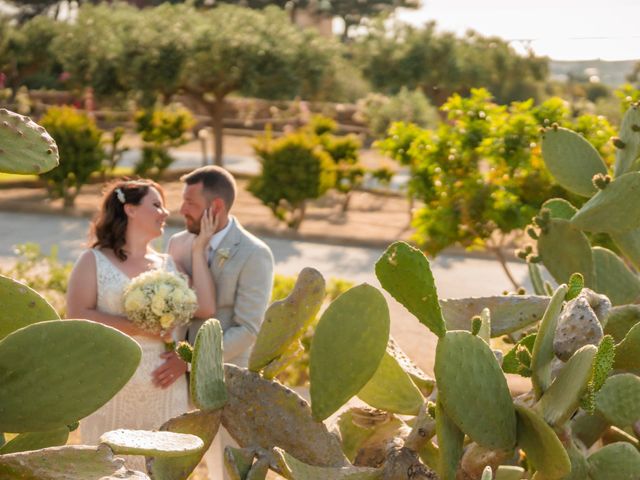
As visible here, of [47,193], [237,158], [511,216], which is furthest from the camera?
[237,158]

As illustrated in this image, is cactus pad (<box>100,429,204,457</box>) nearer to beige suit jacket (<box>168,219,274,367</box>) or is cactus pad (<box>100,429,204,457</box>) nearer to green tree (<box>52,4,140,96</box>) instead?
beige suit jacket (<box>168,219,274,367</box>)

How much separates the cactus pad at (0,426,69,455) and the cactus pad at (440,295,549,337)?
2.85ft

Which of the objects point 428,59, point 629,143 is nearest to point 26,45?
point 428,59

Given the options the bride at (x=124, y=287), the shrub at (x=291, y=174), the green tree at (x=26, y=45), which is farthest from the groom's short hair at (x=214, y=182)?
the green tree at (x=26, y=45)

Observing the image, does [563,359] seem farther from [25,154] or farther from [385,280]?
[25,154]

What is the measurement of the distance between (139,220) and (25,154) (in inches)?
124

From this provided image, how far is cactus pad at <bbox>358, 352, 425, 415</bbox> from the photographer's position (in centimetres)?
186

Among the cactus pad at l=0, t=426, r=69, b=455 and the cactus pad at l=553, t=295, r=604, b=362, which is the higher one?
the cactus pad at l=553, t=295, r=604, b=362

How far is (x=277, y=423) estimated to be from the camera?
174 cm

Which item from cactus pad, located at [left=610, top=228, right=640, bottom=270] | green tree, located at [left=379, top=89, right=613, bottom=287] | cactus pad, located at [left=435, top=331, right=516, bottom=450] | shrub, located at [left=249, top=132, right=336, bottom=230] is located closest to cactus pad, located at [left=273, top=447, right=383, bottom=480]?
cactus pad, located at [left=435, top=331, right=516, bottom=450]

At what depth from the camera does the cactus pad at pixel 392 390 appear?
1857 mm

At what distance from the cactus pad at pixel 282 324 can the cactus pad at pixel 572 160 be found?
3.93ft

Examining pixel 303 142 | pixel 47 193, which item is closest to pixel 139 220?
pixel 303 142

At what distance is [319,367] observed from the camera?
164cm
